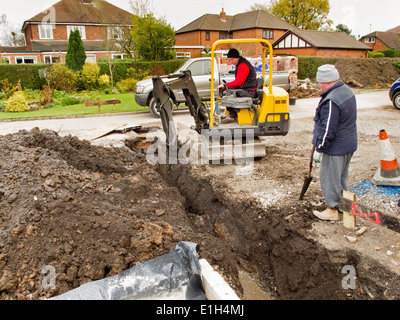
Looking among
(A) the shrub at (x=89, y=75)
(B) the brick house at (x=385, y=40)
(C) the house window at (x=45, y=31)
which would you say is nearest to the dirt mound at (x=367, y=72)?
(A) the shrub at (x=89, y=75)

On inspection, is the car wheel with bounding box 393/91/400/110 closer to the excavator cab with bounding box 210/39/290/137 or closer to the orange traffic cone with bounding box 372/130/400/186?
the excavator cab with bounding box 210/39/290/137

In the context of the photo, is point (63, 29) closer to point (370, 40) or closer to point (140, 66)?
point (140, 66)

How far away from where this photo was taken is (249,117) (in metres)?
7.26

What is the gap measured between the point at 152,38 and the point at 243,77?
66.6ft

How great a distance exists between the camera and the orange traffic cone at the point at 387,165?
528 centimetres

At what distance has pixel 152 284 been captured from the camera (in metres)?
3.38

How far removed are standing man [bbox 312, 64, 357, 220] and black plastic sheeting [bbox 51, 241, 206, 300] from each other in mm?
2133

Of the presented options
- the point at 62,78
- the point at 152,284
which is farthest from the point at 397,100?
the point at 62,78

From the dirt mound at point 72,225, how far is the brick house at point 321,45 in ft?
112

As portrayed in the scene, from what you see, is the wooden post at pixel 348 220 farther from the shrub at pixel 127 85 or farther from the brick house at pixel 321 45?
the brick house at pixel 321 45

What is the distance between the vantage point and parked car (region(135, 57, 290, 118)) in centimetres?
1262

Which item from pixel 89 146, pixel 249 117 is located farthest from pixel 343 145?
pixel 89 146
